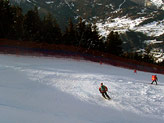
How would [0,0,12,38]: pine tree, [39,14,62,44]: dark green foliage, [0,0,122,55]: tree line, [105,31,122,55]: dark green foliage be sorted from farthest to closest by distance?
[105,31,122,55]: dark green foliage, [39,14,62,44]: dark green foliage, [0,0,122,55]: tree line, [0,0,12,38]: pine tree

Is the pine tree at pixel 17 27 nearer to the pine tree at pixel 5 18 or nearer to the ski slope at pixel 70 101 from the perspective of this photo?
the pine tree at pixel 5 18

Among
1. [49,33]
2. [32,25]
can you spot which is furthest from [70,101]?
[32,25]

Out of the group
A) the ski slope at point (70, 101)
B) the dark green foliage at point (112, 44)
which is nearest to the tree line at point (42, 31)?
the dark green foliage at point (112, 44)

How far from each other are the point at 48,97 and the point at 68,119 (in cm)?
340

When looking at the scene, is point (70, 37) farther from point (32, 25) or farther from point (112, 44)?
point (112, 44)

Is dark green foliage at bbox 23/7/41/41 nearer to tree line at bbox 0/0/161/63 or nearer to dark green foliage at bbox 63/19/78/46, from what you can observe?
tree line at bbox 0/0/161/63

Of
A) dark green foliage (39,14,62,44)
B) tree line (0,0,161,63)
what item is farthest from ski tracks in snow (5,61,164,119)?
dark green foliage (39,14,62,44)

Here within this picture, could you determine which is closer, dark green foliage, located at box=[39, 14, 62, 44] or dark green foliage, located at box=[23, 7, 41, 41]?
dark green foliage, located at box=[23, 7, 41, 41]

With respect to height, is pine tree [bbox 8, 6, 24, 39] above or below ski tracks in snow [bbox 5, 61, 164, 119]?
above

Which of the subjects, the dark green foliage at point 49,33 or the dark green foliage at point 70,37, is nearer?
the dark green foliage at point 49,33

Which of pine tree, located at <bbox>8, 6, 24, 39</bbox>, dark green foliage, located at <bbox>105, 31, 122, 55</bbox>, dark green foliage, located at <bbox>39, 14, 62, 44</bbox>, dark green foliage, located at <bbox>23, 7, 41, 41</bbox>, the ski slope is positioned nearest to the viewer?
the ski slope

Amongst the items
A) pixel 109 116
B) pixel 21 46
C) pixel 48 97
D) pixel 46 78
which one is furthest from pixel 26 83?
pixel 21 46

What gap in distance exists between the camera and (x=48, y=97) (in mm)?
12828

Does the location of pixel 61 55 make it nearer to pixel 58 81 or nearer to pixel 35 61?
pixel 35 61
